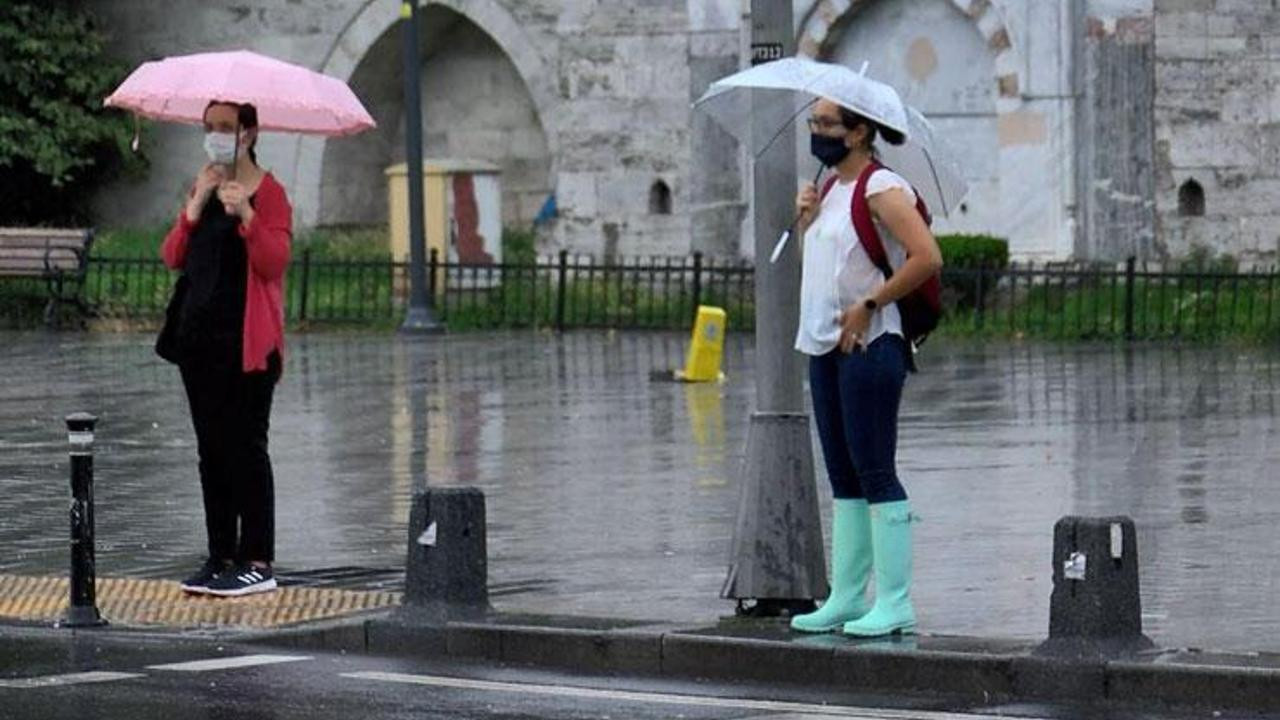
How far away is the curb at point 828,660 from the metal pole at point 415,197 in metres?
19.1

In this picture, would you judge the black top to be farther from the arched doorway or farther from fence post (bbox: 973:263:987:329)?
the arched doorway

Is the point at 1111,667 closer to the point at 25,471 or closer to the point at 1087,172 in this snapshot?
the point at 25,471

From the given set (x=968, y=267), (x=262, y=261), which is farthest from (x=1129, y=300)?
(x=262, y=261)

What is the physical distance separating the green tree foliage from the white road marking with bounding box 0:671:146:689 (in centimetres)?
2606

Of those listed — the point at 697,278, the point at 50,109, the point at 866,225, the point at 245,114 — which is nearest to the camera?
the point at 866,225

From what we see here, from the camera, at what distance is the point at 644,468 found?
18.1 metres

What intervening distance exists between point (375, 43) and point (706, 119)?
617cm

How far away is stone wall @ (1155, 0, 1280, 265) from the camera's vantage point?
100ft

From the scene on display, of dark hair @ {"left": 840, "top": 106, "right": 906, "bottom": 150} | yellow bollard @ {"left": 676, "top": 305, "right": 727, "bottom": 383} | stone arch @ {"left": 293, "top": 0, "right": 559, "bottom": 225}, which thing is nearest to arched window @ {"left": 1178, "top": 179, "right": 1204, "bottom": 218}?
yellow bollard @ {"left": 676, "top": 305, "right": 727, "bottom": 383}

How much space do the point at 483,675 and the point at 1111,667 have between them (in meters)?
2.19

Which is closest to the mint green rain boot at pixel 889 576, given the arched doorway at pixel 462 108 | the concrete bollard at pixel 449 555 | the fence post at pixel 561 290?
the concrete bollard at pixel 449 555

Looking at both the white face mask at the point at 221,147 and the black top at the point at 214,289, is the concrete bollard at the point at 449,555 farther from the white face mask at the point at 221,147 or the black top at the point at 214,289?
the white face mask at the point at 221,147

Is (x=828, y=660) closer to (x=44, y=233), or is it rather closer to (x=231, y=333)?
(x=231, y=333)

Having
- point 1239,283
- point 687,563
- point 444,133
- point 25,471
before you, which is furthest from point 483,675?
point 444,133
